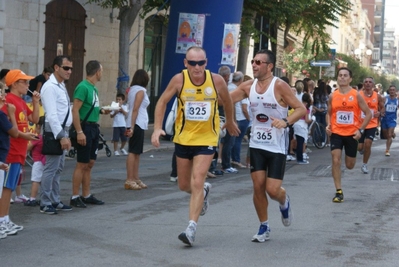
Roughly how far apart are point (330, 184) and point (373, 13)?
124 m

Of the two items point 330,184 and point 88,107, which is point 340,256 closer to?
point 88,107

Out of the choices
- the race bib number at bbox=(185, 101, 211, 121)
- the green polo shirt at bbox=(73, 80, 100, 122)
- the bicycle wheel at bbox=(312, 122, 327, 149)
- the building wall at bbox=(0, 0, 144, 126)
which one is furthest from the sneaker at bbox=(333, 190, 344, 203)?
the bicycle wheel at bbox=(312, 122, 327, 149)

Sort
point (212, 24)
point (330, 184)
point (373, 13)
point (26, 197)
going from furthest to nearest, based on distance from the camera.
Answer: point (373, 13) < point (212, 24) < point (330, 184) < point (26, 197)

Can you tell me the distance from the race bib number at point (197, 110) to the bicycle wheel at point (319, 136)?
15.2 m

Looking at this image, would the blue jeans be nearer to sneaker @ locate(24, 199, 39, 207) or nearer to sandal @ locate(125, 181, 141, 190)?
sandal @ locate(125, 181, 141, 190)

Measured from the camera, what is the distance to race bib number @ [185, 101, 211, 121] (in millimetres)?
8078

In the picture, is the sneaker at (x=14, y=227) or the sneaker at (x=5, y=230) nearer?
the sneaker at (x=5, y=230)

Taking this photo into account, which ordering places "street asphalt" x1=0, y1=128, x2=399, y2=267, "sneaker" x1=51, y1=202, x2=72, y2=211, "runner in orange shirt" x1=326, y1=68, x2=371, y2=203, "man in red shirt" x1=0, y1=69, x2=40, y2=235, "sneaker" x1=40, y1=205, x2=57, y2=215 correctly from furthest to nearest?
"runner in orange shirt" x1=326, y1=68, x2=371, y2=203, "sneaker" x1=51, y1=202, x2=72, y2=211, "sneaker" x1=40, y1=205, x2=57, y2=215, "man in red shirt" x1=0, y1=69, x2=40, y2=235, "street asphalt" x1=0, y1=128, x2=399, y2=267

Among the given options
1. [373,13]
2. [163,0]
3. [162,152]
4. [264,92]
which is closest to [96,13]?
[163,0]

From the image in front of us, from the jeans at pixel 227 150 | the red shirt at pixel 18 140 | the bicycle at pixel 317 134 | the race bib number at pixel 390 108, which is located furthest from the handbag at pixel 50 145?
the bicycle at pixel 317 134

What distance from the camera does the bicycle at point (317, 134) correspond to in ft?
75.4

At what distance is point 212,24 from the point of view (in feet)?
73.6

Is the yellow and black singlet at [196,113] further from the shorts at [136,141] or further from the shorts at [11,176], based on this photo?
the shorts at [136,141]

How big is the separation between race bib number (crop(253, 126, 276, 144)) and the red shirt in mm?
2301
